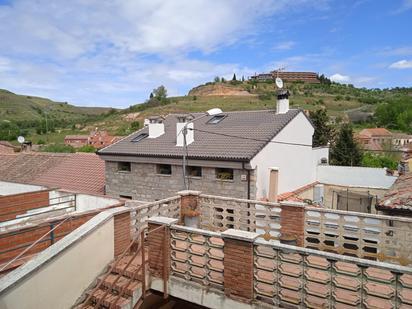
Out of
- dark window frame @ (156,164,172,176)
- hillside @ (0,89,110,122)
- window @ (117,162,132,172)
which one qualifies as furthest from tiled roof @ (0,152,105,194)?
hillside @ (0,89,110,122)

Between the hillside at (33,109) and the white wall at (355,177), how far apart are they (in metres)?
91.5

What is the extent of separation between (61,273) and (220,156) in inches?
369

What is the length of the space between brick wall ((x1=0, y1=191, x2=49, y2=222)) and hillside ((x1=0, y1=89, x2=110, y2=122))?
9051cm

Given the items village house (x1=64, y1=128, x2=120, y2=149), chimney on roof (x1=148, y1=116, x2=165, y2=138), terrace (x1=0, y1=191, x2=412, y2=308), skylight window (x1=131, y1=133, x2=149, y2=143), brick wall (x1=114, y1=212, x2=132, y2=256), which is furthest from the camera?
village house (x1=64, y1=128, x2=120, y2=149)

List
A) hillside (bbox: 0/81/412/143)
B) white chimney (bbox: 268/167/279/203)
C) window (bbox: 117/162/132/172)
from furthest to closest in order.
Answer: hillside (bbox: 0/81/412/143) → window (bbox: 117/162/132/172) → white chimney (bbox: 268/167/279/203)

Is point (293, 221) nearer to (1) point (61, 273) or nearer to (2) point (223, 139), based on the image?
(1) point (61, 273)

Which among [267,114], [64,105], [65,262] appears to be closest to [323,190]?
[267,114]

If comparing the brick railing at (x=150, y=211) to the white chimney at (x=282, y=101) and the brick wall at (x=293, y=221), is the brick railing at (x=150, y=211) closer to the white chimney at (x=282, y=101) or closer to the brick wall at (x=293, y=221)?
the brick wall at (x=293, y=221)

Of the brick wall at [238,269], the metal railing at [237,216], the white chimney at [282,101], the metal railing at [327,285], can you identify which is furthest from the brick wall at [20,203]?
the white chimney at [282,101]

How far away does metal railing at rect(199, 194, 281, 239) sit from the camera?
7.86 m

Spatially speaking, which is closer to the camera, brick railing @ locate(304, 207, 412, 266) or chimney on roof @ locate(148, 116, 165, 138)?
brick railing @ locate(304, 207, 412, 266)

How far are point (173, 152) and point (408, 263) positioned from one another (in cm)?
1083

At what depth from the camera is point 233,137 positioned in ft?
51.5

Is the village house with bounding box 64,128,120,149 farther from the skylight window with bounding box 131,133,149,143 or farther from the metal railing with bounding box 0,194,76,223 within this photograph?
the metal railing with bounding box 0,194,76,223
